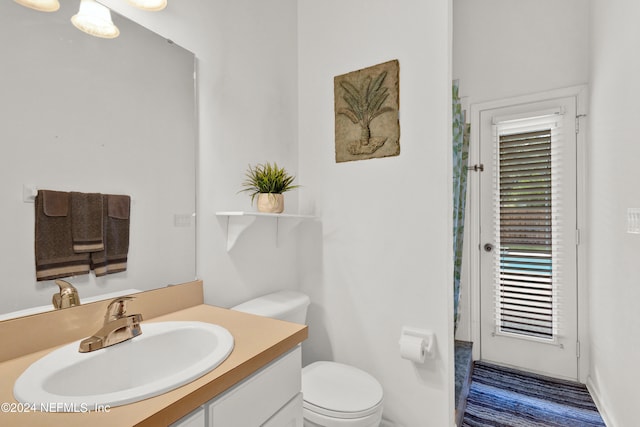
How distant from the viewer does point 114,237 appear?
1.09 metres

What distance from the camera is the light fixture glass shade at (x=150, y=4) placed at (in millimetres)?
1148

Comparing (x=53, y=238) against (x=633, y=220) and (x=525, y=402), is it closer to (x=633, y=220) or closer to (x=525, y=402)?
(x=633, y=220)

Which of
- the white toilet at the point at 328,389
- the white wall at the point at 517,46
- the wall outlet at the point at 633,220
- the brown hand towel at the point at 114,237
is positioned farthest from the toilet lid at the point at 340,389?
the white wall at the point at 517,46

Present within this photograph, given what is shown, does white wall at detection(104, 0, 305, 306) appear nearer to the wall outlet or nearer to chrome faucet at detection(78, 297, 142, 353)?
chrome faucet at detection(78, 297, 142, 353)

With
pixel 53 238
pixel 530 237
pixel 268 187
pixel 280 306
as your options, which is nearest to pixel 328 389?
pixel 280 306

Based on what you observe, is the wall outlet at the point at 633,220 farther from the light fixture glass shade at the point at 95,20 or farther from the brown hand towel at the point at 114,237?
the light fixture glass shade at the point at 95,20

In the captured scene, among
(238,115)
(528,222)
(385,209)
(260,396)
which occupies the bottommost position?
(260,396)

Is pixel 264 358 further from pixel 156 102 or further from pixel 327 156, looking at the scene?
pixel 327 156

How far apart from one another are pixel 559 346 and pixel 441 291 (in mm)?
1624

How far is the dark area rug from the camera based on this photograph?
1.91 metres

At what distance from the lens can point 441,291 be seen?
1542 millimetres

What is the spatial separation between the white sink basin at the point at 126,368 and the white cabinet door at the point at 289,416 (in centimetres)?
26

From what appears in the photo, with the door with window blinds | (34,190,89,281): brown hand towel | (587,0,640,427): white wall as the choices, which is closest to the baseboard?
(587,0,640,427): white wall

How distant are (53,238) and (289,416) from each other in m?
0.90
